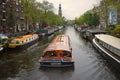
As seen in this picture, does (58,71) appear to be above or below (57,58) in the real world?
below

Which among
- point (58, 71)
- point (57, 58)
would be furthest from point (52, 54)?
point (58, 71)

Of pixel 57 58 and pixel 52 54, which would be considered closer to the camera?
pixel 57 58

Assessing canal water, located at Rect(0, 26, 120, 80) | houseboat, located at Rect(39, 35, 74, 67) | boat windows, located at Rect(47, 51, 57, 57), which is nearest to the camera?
canal water, located at Rect(0, 26, 120, 80)

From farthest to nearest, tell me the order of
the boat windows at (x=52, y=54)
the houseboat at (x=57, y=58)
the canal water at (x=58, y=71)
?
1. the boat windows at (x=52, y=54)
2. the houseboat at (x=57, y=58)
3. the canal water at (x=58, y=71)

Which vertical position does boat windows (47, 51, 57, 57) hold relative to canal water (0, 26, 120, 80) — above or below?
above

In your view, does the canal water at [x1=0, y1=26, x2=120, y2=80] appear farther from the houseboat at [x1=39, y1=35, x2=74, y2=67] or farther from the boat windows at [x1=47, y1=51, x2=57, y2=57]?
the boat windows at [x1=47, y1=51, x2=57, y2=57]

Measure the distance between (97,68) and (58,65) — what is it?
513cm

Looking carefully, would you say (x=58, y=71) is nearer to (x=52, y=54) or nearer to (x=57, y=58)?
(x=57, y=58)

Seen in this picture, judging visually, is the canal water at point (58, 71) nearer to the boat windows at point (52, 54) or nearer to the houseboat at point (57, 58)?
the houseboat at point (57, 58)

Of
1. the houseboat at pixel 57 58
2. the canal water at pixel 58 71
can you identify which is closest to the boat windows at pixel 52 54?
the houseboat at pixel 57 58

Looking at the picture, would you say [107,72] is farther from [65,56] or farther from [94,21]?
[94,21]

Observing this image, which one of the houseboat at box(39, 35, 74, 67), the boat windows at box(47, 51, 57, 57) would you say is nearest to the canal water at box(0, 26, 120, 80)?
the houseboat at box(39, 35, 74, 67)

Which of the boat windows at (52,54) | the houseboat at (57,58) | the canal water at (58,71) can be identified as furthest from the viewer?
the boat windows at (52,54)

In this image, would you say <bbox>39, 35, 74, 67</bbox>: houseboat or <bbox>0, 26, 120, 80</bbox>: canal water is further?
<bbox>39, 35, 74, 67</bbox>: houseboat
